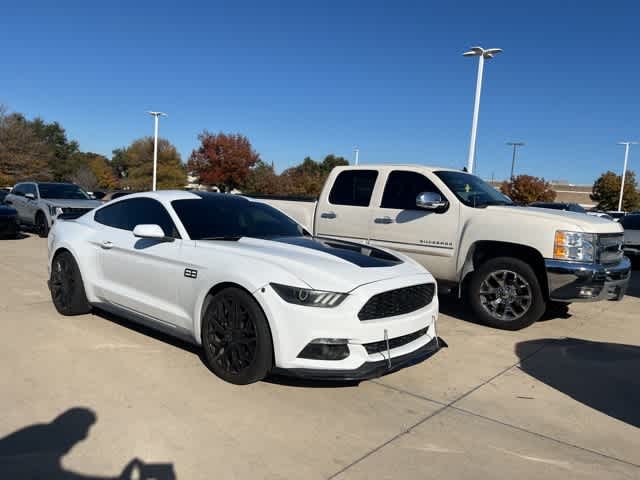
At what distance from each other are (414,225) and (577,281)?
2.02 meters

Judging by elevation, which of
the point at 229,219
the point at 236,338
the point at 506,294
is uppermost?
the point at 229,219

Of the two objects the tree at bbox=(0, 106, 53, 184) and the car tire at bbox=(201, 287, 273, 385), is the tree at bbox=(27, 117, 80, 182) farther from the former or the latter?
the car tire at bbox=(201, 287, 273, 385)

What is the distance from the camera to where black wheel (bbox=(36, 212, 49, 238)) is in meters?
14.0

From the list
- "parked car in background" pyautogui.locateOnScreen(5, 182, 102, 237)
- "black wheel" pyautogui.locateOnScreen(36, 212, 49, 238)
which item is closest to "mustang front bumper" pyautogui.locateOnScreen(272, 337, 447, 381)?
"parked car in background" pyautogui.locateOnScreen(5, 182, 102, 237)

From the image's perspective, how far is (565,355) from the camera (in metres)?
5.35

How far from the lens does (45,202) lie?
1402cm

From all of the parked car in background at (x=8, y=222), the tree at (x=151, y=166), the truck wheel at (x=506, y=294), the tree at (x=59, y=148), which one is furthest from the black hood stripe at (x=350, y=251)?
the tree at (x=59, y=148)

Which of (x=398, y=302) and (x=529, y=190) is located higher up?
(x=529, y=190)

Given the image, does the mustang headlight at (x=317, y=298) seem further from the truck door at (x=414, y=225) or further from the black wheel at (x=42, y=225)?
the black wheel at (x=42, y=225)

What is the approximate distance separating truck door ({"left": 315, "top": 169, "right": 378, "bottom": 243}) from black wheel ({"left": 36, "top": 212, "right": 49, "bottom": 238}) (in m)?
9.68

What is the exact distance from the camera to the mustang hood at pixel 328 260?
376cm

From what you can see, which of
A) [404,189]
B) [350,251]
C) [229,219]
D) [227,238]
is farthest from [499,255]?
[227,238]

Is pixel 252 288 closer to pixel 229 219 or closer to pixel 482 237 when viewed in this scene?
pixel 229 219

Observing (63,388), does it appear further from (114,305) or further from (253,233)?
(253,233)
